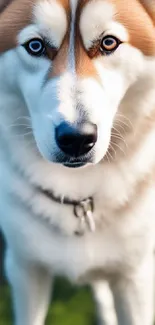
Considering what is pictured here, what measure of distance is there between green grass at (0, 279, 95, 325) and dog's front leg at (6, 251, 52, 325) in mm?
156

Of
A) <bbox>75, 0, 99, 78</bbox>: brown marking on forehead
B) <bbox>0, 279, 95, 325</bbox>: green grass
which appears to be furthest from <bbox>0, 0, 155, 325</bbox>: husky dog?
<bbox>0, 279, 95, 325</bbox>: green grass

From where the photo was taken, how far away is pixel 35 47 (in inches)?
56.1

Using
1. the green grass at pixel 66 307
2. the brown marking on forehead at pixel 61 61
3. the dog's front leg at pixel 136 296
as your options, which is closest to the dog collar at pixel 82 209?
the dog's front leg at pixel 136 296

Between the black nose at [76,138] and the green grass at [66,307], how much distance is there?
0.83 metres

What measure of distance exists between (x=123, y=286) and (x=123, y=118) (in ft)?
1.53

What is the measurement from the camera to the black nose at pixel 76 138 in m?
1.35

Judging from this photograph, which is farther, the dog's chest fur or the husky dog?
the dog's chest fur

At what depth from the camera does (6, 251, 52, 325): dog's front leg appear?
1811 millimetres

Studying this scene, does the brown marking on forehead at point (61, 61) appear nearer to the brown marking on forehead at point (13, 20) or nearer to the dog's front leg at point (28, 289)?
the brown marking on forehead at point (13, 20)

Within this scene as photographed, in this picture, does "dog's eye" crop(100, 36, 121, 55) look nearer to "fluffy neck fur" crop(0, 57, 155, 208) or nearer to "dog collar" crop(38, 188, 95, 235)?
"fluffy neck fur" crop(0, 57, 155, 208)

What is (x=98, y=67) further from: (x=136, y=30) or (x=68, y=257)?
(x=68, y=257)

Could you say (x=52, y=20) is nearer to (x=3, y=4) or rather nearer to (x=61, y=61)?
(x=61, y=61)

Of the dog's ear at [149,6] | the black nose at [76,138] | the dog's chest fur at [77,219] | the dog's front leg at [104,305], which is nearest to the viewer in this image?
the black nose at [76,138]

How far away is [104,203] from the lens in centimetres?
167
